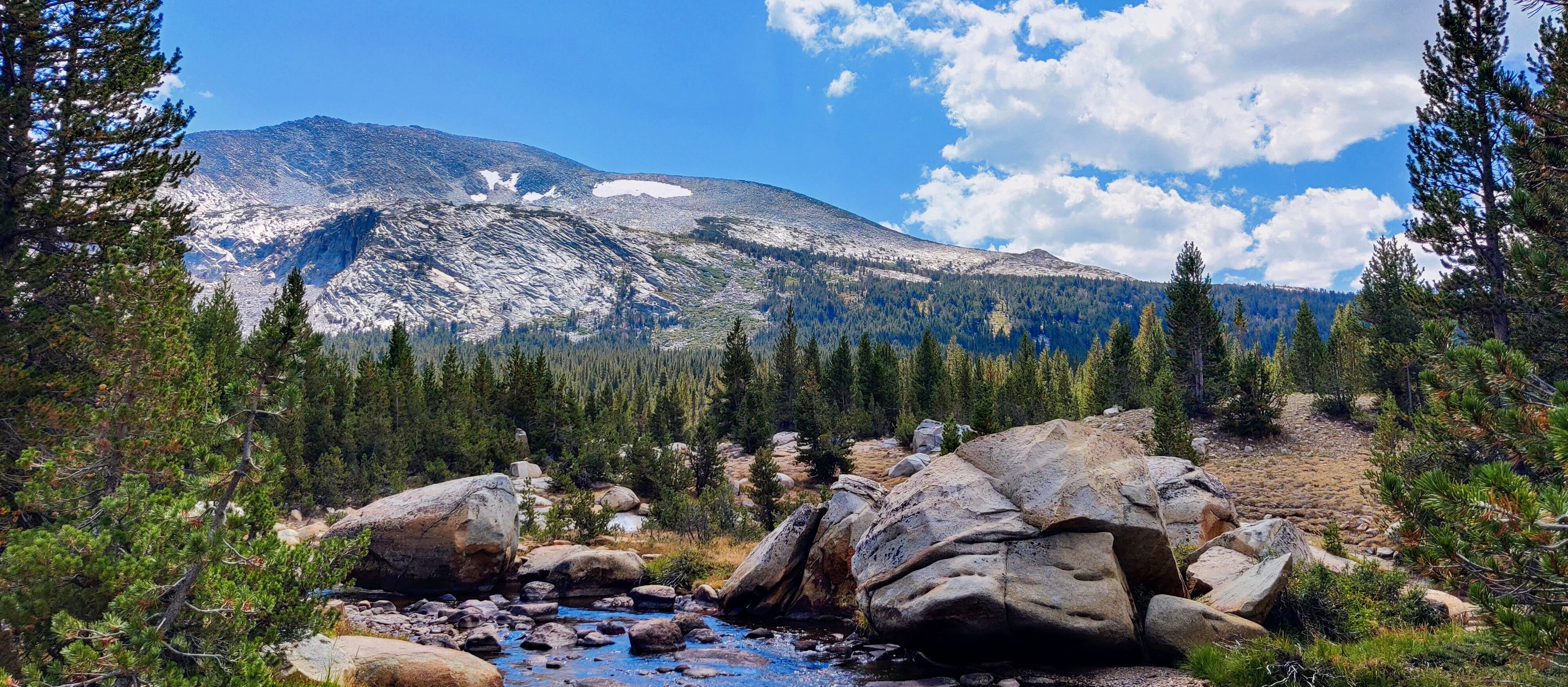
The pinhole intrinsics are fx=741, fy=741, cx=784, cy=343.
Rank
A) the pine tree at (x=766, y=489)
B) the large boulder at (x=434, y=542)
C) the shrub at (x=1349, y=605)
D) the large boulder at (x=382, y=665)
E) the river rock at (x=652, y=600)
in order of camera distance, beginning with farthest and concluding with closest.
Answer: the pine tree at (x=766, y=489)
the large boulder at (x=434, y=542)
the river rock at (x=652, y=600)
the shrub at (x=1349, y=605)
the large boulder at (x=382, y=665)

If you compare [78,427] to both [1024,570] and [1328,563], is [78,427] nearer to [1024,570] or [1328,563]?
[1024,570]

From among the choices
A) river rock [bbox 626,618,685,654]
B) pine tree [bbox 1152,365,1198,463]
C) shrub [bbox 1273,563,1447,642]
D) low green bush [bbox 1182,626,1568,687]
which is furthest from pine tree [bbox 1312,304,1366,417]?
river rock [bbox 626,618,685,654]

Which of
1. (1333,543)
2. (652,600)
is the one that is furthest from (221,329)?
(1333,543)

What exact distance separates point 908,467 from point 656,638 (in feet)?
98.2

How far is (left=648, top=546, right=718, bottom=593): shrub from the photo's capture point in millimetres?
23203

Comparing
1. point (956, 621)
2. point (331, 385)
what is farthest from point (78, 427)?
point (331, 385)

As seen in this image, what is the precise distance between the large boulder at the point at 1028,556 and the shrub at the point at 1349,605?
74.4 inches

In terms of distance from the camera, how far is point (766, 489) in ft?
105

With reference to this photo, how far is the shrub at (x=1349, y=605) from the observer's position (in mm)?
12773

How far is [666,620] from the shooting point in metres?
16.6

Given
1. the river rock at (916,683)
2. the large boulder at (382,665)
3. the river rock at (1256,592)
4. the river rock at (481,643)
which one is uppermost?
the river rock at (1256,592)

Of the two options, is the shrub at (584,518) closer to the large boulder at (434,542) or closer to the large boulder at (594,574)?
the large boulder at (594,574)

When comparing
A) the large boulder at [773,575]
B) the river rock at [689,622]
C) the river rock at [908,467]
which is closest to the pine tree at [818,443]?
the river rock at [908,467]

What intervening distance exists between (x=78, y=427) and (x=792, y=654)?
12.1 meters
